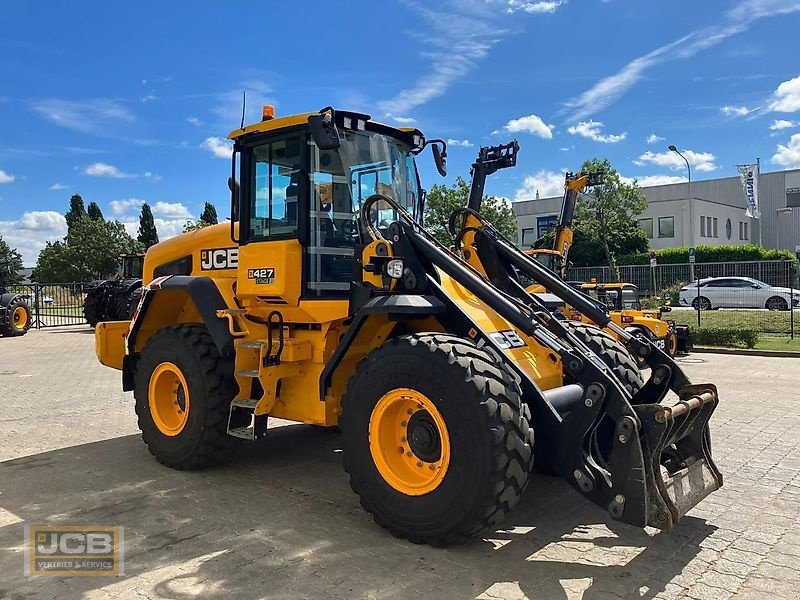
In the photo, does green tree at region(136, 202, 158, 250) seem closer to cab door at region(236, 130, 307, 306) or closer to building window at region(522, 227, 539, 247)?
building window at region(522, 227, 539, 247)

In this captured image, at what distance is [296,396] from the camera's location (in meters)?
5.38

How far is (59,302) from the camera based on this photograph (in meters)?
28.1

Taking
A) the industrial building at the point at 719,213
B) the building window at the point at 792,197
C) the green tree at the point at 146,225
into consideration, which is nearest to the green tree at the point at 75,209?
the green tree at the point at 146,225

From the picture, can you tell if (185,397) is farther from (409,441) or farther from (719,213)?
(719,213)

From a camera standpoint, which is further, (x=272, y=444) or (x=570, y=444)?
(x=272, y=444)

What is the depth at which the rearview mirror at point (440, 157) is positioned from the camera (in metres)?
6.03

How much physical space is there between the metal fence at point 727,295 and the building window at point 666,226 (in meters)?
26.0

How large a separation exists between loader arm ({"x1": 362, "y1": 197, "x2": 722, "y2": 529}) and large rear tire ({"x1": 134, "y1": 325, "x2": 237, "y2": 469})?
188cm

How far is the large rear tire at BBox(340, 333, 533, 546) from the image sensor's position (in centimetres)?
374

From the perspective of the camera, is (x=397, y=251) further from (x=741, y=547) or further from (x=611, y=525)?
(x=741, y=547)

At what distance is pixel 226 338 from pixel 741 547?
12.8 ft

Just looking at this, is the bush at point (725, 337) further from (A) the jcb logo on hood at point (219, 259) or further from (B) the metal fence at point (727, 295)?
(A) the jcb logo on hood at point (219, 259)

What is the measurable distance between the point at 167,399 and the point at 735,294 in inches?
832

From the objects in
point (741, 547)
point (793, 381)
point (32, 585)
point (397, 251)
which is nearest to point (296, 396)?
point (397, 251)
